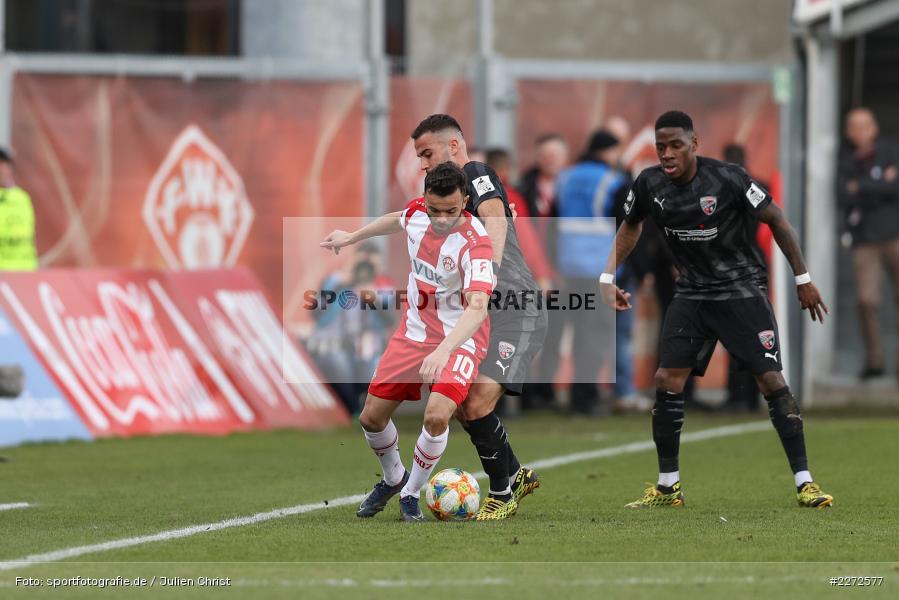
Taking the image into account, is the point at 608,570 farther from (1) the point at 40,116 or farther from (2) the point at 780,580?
(1) the point at 40,116

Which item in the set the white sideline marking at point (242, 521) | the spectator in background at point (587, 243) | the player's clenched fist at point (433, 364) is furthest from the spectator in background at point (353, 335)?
the player's clenched fist at point (433, 364)

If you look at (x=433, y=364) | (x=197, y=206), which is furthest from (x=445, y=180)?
(x=197, y=206)

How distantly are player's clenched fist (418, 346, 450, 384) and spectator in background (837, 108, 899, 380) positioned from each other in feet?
29.8

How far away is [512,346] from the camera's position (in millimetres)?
8695

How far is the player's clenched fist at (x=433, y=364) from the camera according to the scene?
791cm

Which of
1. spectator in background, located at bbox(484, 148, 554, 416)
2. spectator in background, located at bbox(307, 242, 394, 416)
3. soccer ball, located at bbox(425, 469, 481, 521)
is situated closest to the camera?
soccer ball, located at bbox(425, 469, 481, 521)

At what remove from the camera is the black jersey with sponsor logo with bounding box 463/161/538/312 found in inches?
338

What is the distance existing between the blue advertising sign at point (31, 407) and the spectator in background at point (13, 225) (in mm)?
1463

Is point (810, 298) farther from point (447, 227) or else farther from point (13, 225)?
point (13, 225)

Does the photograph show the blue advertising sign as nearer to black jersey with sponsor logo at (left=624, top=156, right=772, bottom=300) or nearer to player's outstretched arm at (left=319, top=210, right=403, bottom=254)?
player's outstretched arm at (left=319, top=210, right=403, bottom=254)

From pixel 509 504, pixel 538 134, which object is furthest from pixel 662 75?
pixel 509 504

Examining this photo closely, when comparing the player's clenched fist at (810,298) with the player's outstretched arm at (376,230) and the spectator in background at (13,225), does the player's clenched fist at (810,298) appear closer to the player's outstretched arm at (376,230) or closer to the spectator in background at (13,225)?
the player's outstretched arm at (376,230)

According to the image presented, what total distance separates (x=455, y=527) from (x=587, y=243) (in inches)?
299

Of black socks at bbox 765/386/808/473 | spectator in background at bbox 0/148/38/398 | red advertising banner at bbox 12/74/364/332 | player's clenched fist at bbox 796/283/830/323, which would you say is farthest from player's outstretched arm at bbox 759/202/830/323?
red advertising banner at bbox 12/74/364/332
